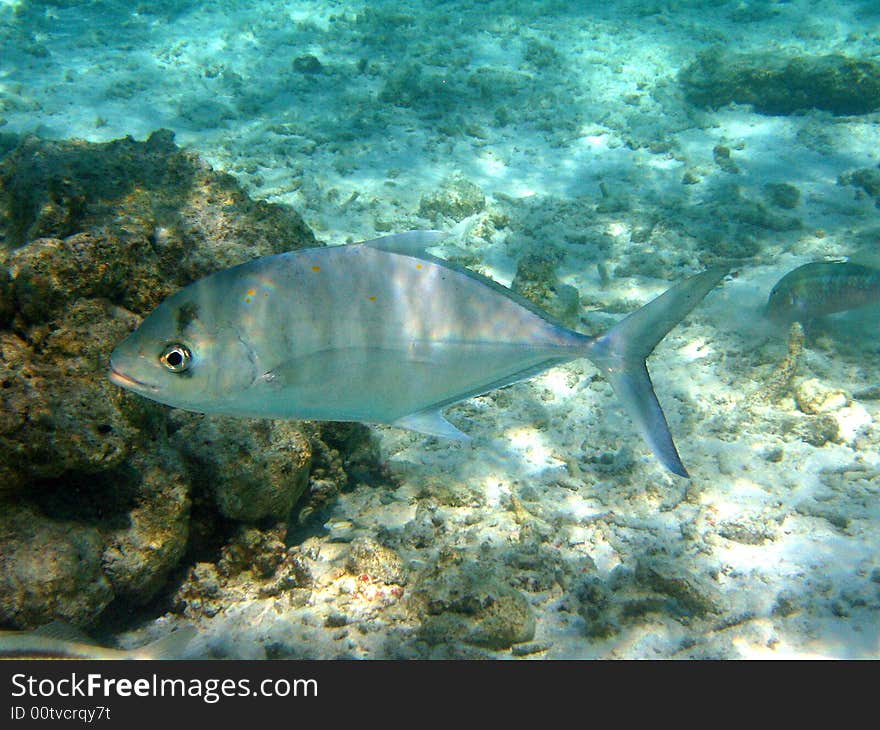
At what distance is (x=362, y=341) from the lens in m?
1.81

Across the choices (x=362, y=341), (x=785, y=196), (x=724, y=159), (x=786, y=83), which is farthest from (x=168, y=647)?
(x=786, y=83)

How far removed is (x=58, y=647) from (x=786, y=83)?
471 inches

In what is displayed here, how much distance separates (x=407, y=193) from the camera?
7.34 m

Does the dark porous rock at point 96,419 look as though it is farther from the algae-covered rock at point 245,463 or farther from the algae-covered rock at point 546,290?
the algae-covered rock at point 546,290

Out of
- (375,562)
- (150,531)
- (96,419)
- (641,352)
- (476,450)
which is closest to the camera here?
(641,352)

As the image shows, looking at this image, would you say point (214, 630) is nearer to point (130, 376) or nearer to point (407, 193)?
point (130, 376)

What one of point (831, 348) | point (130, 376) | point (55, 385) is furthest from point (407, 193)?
point (130, 376)

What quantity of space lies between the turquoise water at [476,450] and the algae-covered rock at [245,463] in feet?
0.04

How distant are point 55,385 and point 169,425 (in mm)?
705

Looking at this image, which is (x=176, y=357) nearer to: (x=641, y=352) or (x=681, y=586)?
(x=641, y=352)

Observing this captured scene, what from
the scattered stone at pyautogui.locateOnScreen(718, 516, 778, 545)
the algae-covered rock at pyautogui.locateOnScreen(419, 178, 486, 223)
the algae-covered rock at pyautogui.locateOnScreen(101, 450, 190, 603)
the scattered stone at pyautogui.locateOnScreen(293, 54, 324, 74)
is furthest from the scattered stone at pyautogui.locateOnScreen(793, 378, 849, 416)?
the scattered stone at pyautogui.locateOnScreen(293, 54, 324, 74)

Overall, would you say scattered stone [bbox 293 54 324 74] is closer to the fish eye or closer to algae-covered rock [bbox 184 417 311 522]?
algae-covered rock [bbox 184 417 311 522]

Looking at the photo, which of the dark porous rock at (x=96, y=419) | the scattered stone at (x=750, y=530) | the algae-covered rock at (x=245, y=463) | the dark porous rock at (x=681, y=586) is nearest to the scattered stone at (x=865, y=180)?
the scattered stone at (x=750, y=530)

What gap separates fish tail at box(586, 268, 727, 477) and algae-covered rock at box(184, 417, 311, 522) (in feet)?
5.73
